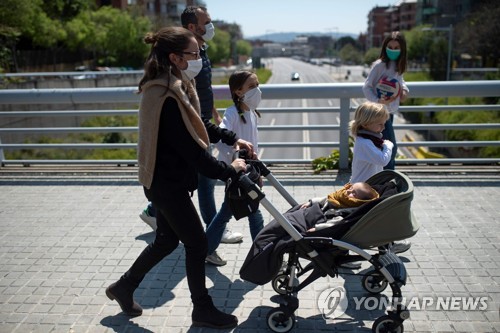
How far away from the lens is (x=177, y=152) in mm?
3338

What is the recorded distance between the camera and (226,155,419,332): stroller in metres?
→ 3.29

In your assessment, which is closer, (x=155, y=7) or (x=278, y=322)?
(x=278, y=322)

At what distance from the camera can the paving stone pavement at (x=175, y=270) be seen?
3.70m

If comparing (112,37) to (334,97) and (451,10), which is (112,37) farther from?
(334,97)

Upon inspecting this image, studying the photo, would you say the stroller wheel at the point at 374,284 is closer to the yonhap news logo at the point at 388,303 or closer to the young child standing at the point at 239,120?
the yonhap news logo at the point at 388,303

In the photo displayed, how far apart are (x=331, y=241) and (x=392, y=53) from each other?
2.79 m

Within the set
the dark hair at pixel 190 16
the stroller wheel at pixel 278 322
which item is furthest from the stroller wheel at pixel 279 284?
the dark hair at pixel 190 16

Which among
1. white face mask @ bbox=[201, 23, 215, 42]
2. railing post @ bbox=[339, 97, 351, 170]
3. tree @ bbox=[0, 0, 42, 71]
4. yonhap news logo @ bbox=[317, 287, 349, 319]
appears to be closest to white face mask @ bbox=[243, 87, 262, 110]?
white face mask @ bbox=[201, 23, 215, 42]

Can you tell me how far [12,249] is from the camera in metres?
5.09

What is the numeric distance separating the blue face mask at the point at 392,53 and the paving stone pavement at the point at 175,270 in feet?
5.97

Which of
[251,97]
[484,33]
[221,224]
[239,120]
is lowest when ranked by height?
[221,224]

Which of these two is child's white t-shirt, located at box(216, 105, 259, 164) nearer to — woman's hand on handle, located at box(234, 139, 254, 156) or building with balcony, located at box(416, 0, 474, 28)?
woman's hand on handle, located at box(234, 139, 254, 156)

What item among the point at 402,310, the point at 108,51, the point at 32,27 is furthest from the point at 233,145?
the point at 108,51

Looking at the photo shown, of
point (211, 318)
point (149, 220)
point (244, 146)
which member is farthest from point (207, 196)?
point (211, 318)
